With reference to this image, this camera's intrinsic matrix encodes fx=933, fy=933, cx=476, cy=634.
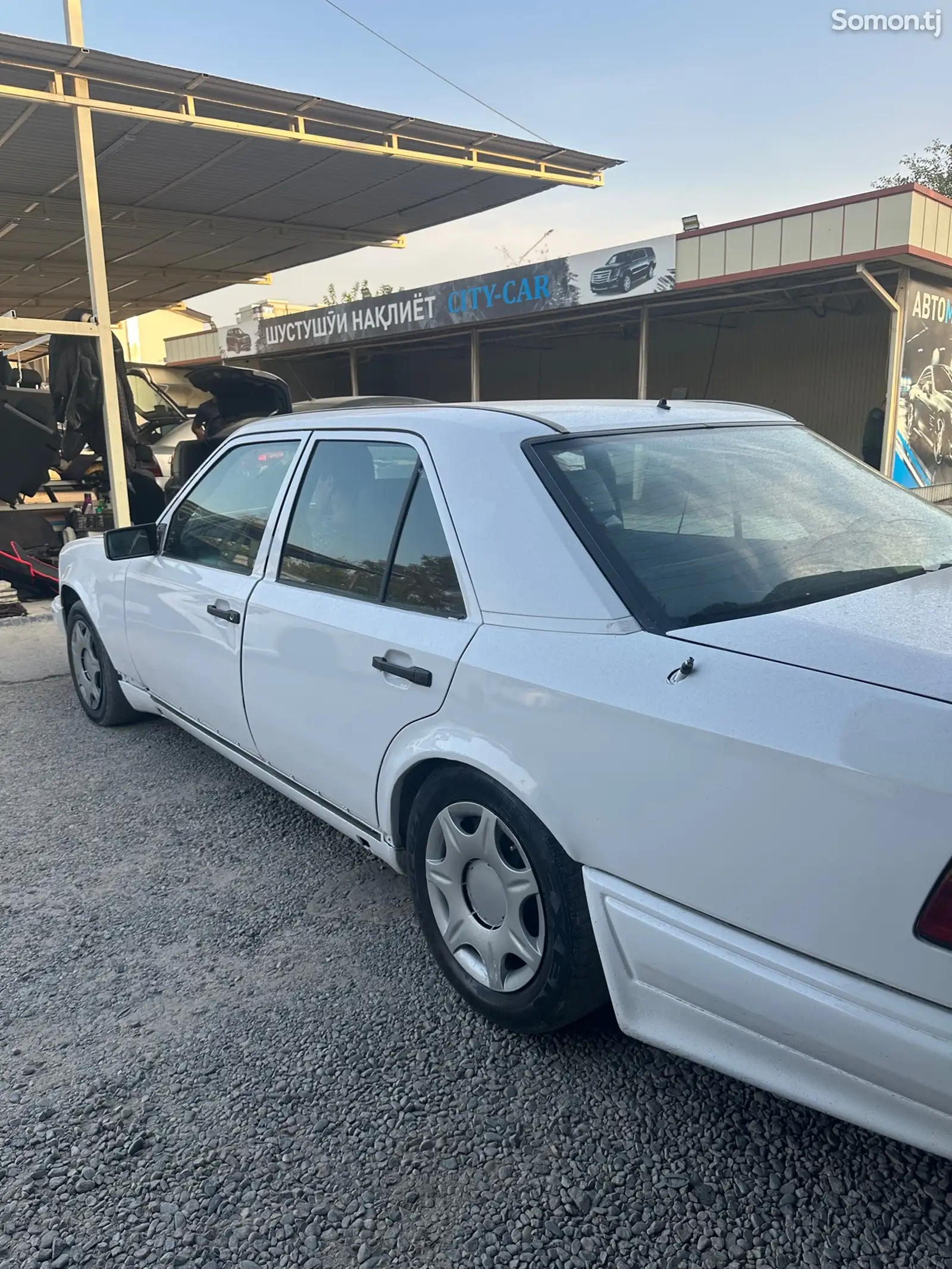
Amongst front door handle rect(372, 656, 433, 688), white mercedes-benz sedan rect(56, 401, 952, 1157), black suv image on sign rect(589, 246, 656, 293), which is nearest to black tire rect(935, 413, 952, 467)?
black suv image on sign rect(589, 246, 656, 293)

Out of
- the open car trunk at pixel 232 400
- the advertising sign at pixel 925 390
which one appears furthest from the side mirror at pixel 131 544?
the advertising sign at pixel 925 390

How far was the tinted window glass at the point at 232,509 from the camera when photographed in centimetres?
352

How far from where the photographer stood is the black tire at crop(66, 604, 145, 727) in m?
4.90

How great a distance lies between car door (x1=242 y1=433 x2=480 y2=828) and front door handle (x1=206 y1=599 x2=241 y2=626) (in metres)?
0.08

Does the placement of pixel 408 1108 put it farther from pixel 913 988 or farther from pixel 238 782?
pixel 238 782

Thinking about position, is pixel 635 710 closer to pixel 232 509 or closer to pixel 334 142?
pixel 232 509

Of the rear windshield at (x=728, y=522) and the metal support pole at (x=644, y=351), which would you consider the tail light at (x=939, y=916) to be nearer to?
the rear windshield at (x=728, y=522)

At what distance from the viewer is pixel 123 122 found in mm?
9336

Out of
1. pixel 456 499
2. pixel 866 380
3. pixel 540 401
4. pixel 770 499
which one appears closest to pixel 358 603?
pixel 456 499

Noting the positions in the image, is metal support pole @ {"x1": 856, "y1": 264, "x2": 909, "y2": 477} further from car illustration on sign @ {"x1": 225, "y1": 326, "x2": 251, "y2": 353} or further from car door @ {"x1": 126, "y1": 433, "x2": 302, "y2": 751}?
car illustration on sign @ {"x1": 225, "y1": 326, "x2": 251, "y2": 353}

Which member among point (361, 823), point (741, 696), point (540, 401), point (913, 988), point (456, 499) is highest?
point (540, 401)

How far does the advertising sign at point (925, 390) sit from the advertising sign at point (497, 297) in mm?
3398

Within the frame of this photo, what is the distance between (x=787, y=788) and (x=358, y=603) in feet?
5.08


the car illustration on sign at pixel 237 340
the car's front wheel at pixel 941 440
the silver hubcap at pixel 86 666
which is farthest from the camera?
the car illustration on sign at pixel 237 340
